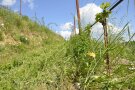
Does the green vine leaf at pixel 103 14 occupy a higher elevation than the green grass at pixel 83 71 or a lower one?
higher

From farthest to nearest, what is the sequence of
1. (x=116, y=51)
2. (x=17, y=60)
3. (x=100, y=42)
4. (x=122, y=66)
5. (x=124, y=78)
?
1. (x=17, y=60)
2. (x=100, y=42)
3. (x=116, y=51)
4. (x=122, y=66)
5. (x=124, y=78)

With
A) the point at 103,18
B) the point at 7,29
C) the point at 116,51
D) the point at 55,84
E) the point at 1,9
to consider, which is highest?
the point at 1,9

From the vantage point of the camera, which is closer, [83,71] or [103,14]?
[83,71]

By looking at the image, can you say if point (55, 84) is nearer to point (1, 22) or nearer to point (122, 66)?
point (122, 66)

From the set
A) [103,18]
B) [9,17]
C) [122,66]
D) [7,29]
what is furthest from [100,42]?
[9,17]

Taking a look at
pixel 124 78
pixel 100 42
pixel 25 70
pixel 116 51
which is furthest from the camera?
pixel 25 70

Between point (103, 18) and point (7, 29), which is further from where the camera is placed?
point (7, 29)

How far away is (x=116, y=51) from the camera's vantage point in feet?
7.73

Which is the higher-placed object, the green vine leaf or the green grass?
the green vine leaf

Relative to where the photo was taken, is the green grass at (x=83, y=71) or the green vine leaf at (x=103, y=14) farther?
the green vine leaf at (x=103, y=14)

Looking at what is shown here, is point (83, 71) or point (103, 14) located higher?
point (103, 14)

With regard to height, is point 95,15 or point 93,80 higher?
point 95,15

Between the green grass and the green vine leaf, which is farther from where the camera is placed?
the green vine leaf

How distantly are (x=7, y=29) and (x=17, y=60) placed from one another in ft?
20.5
